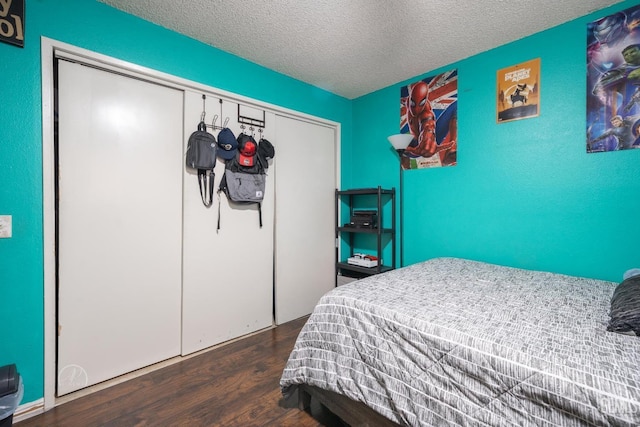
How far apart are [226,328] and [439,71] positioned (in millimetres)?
3025

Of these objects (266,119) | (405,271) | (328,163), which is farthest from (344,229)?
(266,119)

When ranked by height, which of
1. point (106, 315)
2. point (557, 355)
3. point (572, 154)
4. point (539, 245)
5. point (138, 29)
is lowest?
point (106, 315)

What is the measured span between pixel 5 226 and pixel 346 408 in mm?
2045

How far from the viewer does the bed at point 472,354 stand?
83 cm

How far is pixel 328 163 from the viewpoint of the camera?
320 cm

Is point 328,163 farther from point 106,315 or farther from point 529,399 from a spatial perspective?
point 529,399

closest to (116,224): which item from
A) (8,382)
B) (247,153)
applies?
(8,382)

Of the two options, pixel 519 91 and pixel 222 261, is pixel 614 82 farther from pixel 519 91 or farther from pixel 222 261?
pixel 222 261

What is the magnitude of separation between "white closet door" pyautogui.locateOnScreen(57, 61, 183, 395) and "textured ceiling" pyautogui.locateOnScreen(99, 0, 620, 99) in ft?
1.79

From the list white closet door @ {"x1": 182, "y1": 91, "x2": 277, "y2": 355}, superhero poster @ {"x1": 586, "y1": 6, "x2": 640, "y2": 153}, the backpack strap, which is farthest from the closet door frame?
superhero poster @ {"x1": 586, "y1": 6, "x2": 640, "y2": 153}

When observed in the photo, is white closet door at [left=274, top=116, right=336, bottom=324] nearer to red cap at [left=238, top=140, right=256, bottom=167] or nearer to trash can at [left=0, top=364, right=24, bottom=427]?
red cap at [left=238, top=140, right=256, bottom=167]

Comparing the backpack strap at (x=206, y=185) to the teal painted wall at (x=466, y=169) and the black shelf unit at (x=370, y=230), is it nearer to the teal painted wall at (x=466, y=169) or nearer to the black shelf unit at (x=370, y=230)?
the teal painted wall at (x=466, y=169)

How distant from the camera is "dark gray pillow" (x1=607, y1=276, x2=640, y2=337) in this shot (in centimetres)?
103

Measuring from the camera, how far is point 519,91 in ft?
7.18
